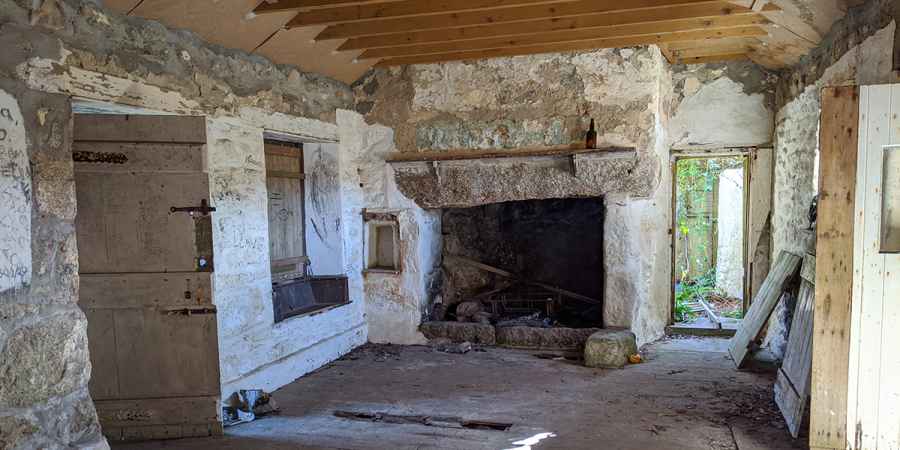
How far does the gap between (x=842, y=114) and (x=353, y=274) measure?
3.91 metres

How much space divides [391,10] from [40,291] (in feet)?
8.35

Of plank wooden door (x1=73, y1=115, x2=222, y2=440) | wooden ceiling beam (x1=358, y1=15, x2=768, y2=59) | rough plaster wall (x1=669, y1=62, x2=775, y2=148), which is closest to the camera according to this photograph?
plank wooden door (x1=73, y1=115, x2=222, y2=440)

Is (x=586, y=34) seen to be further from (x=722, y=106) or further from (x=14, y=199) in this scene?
(x=14, y=199)

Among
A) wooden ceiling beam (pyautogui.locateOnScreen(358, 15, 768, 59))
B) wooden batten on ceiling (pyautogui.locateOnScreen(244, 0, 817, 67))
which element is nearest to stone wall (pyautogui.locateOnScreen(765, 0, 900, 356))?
wooden batten on ceiling (pyautogui.locateOnScreen(244, 0, 817, 67))

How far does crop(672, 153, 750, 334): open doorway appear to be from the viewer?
7652mm

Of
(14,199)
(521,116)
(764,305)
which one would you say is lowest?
(764,305)

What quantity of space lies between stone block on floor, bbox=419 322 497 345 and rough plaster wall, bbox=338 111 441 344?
105mm

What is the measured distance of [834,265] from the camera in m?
2.65

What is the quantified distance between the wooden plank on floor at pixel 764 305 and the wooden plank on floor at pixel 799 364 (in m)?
0.35

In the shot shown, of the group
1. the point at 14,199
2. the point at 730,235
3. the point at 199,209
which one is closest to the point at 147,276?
the point at 199,209

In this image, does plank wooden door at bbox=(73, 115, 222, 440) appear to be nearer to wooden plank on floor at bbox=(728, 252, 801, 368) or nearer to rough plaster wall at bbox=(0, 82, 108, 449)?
rough plaster wall at bbox=(0, 82, 108, 449)

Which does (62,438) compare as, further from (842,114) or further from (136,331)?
(842,114)

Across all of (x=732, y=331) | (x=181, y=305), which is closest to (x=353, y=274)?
(x=181, y=305)

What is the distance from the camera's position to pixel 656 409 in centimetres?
358
